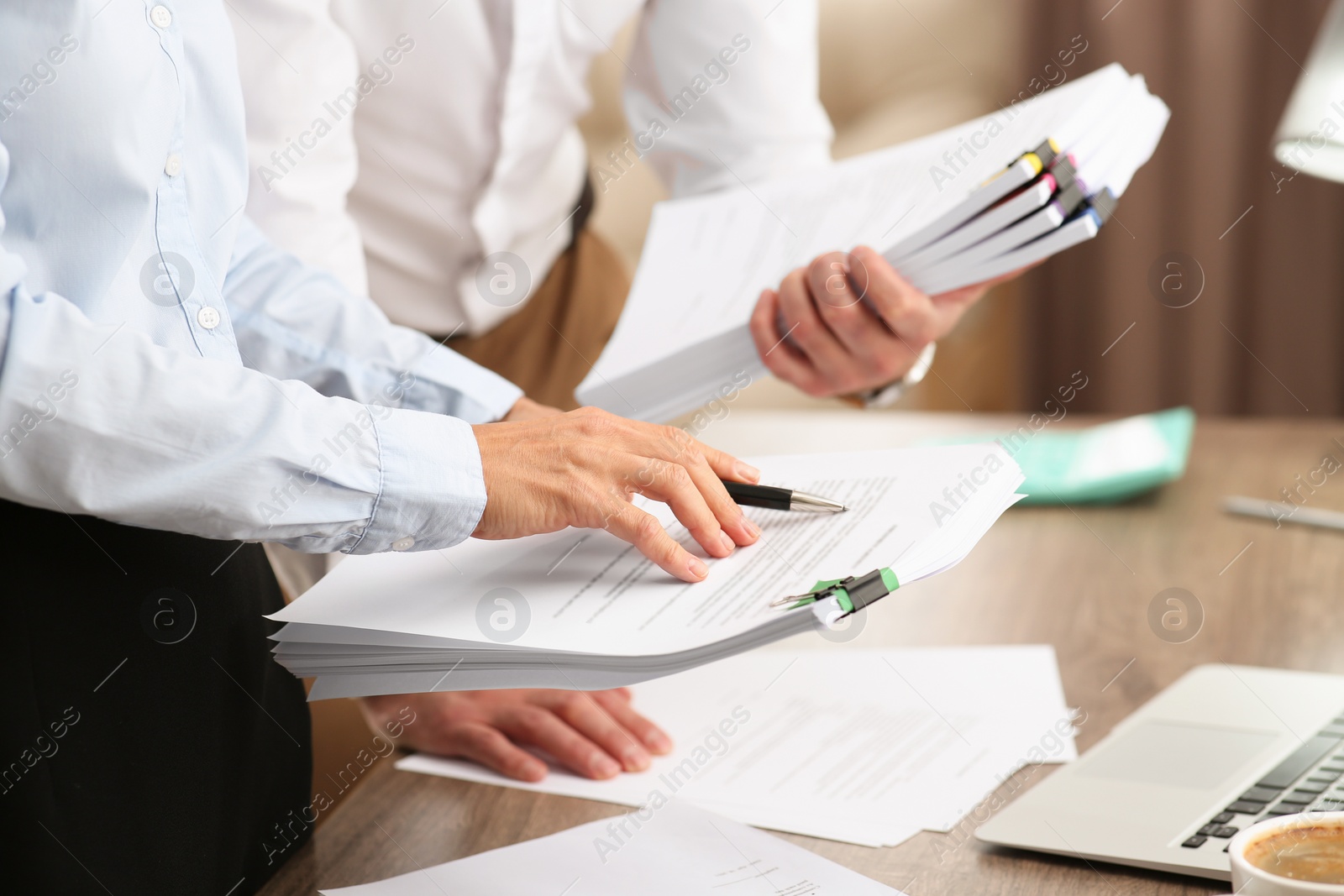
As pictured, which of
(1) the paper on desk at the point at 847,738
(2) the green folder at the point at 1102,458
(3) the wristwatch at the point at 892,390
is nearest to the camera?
(1) the paper on desk at the point at 847,738

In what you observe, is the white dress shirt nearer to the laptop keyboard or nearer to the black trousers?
the black trousers

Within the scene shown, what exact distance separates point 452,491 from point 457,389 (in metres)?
0.28

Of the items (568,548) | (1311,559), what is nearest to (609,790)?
(568,548)

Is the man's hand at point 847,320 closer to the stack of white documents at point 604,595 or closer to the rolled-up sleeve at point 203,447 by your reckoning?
the stack of white documents at point 604,595

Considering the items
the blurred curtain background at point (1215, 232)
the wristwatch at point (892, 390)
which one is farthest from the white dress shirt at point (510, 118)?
the blurred curtain background at point (1215, 232)

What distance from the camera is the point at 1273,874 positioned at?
0.44m

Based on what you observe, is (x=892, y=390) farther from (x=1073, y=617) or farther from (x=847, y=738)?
(x=847, y=738)

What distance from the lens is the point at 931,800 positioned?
0.65 m

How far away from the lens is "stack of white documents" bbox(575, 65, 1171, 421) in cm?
74

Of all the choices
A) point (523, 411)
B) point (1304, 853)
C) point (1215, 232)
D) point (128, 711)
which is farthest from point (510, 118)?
point (1215, 232)

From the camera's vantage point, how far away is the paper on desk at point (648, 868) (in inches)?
22.3

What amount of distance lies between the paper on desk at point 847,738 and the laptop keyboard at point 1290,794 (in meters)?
0.11

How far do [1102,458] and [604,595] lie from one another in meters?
0.80

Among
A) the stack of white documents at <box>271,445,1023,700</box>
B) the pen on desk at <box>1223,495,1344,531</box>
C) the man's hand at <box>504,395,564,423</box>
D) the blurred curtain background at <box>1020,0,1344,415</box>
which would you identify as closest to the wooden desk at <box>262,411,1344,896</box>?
the pen on desk at <box>1223,495,1344,531</box>
